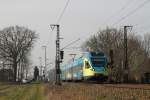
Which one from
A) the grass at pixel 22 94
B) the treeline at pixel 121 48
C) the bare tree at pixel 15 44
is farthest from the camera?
the bare tree at pixel 15 44

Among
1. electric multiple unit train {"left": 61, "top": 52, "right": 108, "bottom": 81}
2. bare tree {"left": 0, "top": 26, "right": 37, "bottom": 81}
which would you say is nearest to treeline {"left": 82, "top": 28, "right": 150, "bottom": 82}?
bare tree {"left": 0, "top": 26, "right": 37, "bottom": 81}

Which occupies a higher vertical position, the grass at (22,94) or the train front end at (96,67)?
the train front end at (96,67)

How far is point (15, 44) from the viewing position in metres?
108

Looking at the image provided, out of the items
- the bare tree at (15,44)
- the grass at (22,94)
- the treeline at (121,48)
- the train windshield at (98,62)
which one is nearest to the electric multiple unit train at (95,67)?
the train windshield at (98,62)

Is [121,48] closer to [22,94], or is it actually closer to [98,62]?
[22,94]

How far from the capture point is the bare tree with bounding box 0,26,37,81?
107 meters

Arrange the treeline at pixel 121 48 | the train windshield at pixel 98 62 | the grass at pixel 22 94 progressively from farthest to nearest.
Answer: the treeline at pixel 121 48, the grass at pixel 22 94, the train windshield at pixel 98 62

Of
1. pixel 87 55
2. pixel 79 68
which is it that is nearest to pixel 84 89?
pixel 87 55

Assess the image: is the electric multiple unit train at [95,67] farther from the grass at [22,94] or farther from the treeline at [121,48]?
the treeline at [121,48]

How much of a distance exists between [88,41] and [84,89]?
79546 millimetres

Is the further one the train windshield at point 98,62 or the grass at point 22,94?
the grass at point 22,94

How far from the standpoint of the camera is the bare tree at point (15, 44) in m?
107

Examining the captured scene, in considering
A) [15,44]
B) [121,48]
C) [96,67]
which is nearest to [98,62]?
[96,67]

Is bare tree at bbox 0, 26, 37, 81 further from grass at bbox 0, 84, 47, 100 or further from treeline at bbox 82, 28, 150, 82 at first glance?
grass at bbox 0, 84, 47, 100
